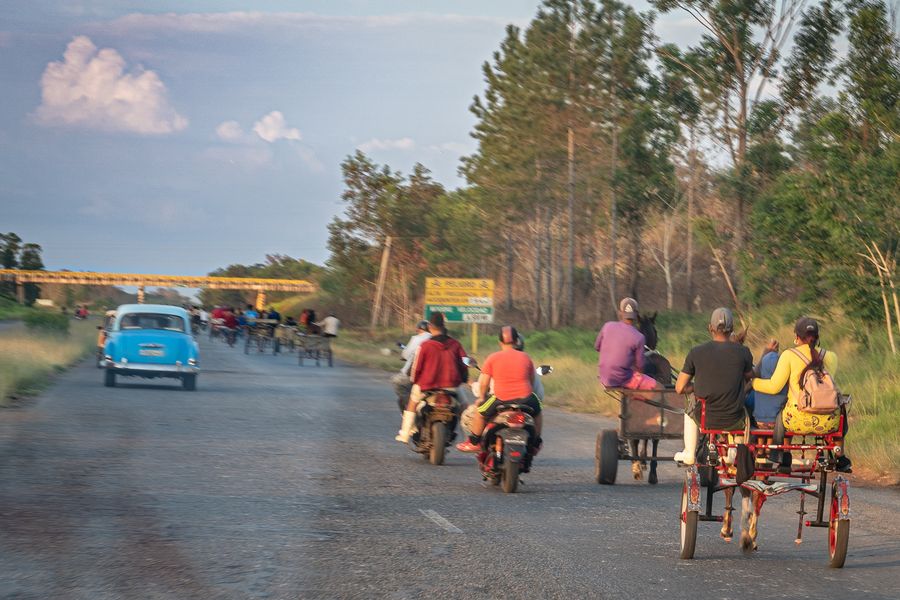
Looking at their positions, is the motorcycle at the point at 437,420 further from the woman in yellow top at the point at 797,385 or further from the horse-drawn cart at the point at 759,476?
the woman in yellow top at the point at 797,385

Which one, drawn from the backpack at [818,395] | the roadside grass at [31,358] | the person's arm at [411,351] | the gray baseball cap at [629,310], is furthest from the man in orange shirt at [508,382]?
the roadside grass at [31,358]

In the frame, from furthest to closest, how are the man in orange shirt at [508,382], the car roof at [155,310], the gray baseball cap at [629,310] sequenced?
1. the car roof at [155,310]
2. the gray baseball cap at [629,310]
3. the man in orange shirt at [508,382]

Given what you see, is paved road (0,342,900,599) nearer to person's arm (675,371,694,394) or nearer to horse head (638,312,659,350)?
person's arm (675,371,694,394)

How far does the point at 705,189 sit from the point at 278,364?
3624 centimetres

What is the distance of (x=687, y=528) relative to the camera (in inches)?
374

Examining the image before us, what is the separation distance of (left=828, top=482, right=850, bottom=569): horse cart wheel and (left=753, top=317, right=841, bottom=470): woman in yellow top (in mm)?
487

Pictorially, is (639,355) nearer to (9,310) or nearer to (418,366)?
(418,366)

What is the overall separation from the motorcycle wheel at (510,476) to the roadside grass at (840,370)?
506 cm

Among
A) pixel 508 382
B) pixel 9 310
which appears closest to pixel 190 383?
pixel 508 382

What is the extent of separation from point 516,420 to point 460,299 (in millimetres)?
34602

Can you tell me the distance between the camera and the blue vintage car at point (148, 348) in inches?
1110

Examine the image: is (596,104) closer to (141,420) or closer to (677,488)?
(141,420)

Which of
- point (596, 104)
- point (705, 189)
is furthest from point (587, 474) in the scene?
point (705, 189)

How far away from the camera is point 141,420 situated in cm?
2105
